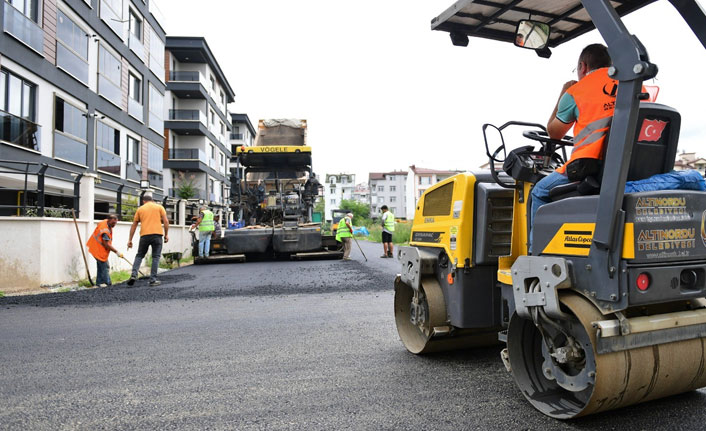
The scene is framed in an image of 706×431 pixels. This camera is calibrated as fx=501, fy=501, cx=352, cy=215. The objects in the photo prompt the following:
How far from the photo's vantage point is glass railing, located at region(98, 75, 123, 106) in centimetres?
1808

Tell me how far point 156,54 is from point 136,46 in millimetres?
3178

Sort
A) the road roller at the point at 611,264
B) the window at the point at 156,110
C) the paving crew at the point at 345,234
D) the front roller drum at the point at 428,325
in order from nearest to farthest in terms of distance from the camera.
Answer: the road roller at the point at 611,264 < the front roller drum at the point at 428,325 < the paving crew at the point at 345,234 < the window at the point at 156,110

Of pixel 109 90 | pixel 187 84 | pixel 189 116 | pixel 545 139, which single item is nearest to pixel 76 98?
pixel 109 90

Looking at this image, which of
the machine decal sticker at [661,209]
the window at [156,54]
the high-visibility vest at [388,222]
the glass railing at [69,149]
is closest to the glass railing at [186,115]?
the window at [156,54]

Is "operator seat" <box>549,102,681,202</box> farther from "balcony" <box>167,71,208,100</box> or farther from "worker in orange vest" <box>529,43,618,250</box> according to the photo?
"balcony" <box>167,71,208,100</box>

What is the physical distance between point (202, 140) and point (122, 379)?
119ft

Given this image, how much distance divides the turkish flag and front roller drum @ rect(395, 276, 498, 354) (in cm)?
168

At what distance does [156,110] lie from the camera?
25000 mm

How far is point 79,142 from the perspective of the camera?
52.9 ft

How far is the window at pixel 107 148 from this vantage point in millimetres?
17766

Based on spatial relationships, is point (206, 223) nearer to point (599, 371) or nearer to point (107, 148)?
point (107, 148)

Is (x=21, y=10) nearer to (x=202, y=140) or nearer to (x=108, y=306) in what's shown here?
(x=108, y=306)

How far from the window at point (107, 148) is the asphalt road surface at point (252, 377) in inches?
504

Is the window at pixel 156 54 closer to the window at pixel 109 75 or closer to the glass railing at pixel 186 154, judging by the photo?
the window at pixel 109 75
